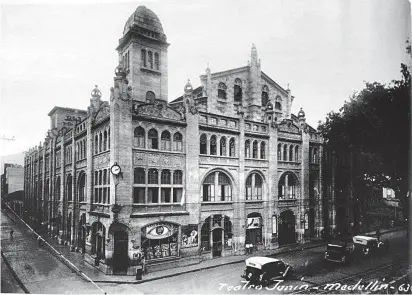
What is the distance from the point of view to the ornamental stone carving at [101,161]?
16.5 meters

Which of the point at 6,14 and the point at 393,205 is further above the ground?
the point at 6,14

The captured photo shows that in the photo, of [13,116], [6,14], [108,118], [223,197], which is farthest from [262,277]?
[6,14]

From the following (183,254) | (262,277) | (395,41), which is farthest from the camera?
(183,254)

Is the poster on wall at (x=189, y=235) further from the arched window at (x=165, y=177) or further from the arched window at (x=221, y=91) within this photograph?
the arched window at (x=221, y=91)

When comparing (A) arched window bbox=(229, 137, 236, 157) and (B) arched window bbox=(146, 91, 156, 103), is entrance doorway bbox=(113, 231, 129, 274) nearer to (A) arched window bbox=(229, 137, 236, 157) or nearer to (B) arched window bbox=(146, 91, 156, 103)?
(A) arched window bbox=(229, 137, 236, 157)

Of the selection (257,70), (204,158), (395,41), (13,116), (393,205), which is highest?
(257,70)

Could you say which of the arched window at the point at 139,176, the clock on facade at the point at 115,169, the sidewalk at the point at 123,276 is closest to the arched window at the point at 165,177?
the arched window at the point at 139,176

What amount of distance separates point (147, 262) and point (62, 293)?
513 cm

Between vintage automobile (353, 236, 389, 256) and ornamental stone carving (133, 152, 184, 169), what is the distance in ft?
36.4

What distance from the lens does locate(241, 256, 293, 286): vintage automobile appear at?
1361cm

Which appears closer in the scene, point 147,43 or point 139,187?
point 139,187

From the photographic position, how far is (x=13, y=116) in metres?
11.3

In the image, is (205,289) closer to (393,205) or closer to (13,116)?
(13,116)

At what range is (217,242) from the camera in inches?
778
